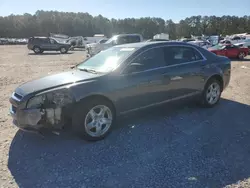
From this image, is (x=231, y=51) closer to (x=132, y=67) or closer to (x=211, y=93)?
(x=211, y=93)

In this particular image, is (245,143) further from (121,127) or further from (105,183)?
(105,183)

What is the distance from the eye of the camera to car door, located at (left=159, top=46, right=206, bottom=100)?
202 inches

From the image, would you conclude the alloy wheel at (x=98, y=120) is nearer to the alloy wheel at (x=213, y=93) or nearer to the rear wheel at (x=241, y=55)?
the alloy wheel at (x=213, y=93)

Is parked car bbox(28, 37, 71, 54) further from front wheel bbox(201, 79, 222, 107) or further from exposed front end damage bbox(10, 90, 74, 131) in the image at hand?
exposed front end damage bbox(10, 90, 74, 131)

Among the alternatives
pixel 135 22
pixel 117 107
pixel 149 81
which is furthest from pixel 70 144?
pixel 135 22

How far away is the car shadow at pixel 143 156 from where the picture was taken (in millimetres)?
3217

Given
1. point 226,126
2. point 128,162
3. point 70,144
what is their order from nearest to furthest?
point 128,162 → point 70,144 → point 226,126

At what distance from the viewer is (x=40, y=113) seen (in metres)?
3.95

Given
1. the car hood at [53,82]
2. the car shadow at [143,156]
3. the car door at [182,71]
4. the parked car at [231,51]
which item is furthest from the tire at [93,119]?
the parked car at [231,51]

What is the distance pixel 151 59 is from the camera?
16.3 ft

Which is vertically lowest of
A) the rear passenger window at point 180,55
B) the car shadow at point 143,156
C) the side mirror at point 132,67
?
the car shadow at point 143,156

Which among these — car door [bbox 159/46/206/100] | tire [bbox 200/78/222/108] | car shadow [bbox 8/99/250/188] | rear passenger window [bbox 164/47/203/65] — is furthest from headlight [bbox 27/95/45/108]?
tire [bbox 200/78/222/108]

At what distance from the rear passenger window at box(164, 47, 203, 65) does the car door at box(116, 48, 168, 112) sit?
0.57ft

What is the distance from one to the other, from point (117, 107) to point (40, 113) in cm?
131
